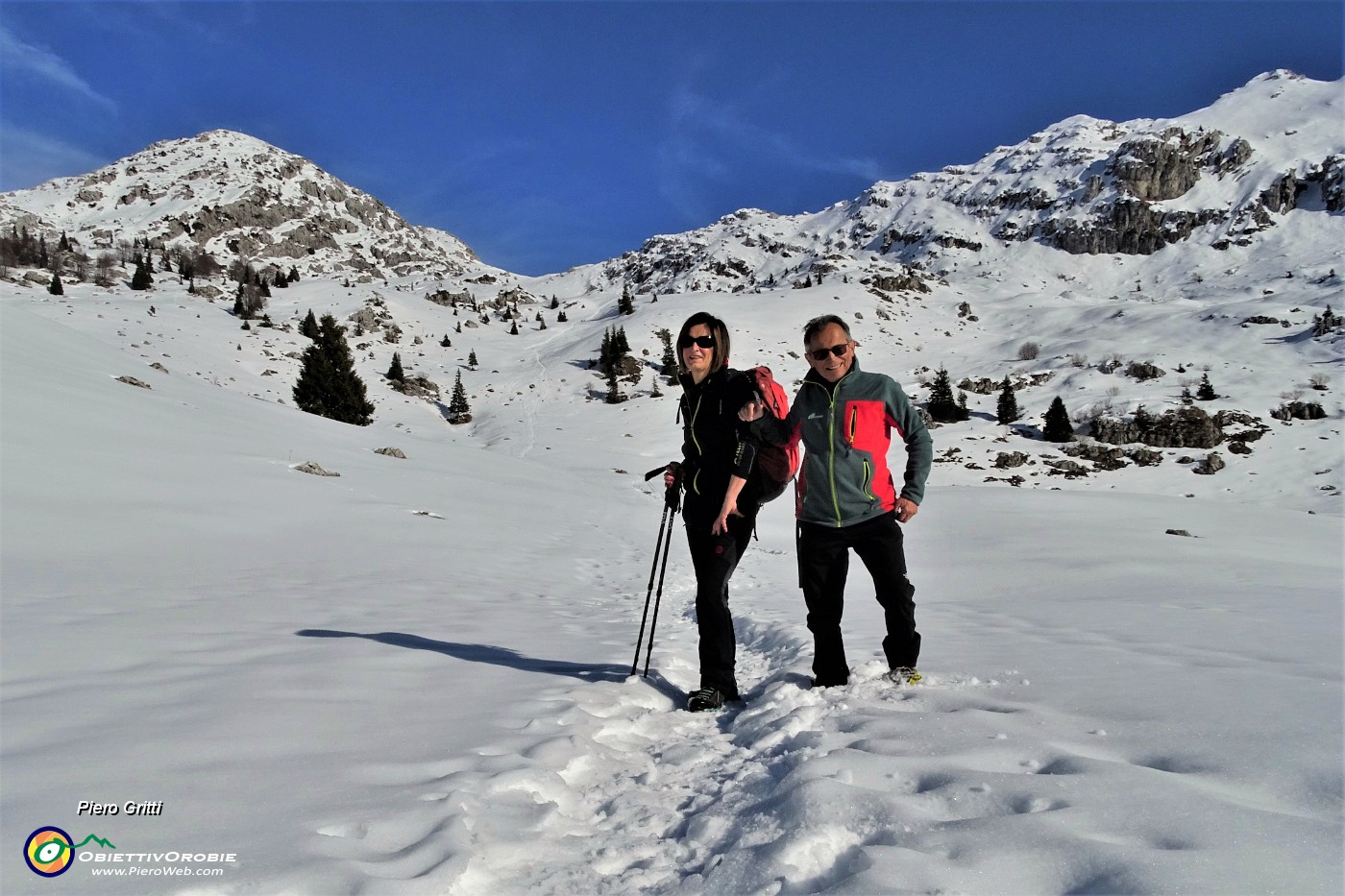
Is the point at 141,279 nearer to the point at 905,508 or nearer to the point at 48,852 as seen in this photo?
the point at 48,852

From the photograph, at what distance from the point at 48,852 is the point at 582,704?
2449 millimetres

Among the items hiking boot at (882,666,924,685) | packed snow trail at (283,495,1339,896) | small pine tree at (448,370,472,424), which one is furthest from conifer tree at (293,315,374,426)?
hiking boot at (882,666,924,685)

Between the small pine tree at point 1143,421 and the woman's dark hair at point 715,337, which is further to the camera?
the small pine tree at point 1143,421

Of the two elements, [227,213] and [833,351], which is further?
[227,213]

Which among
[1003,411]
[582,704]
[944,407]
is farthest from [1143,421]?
[582,704]

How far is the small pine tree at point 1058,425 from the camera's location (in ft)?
155

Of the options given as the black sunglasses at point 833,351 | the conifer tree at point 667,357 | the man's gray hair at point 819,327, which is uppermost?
the conifer tree at point 667,357

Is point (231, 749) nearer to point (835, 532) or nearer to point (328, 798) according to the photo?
point (328, 798)

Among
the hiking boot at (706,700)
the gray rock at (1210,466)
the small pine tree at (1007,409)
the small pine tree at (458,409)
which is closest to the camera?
the hiking boot at (706,700)

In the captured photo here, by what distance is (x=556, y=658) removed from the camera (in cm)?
524

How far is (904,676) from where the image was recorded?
13.3 feet

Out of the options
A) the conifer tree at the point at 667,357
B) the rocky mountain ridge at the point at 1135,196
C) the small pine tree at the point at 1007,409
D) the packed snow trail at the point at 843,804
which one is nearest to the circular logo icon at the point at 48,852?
the packed snow trail at the point at 843,804

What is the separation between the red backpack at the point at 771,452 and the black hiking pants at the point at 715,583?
224 millimetres

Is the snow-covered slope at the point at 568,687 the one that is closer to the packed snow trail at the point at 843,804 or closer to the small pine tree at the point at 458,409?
the packed snow trail at the point at 843,804
